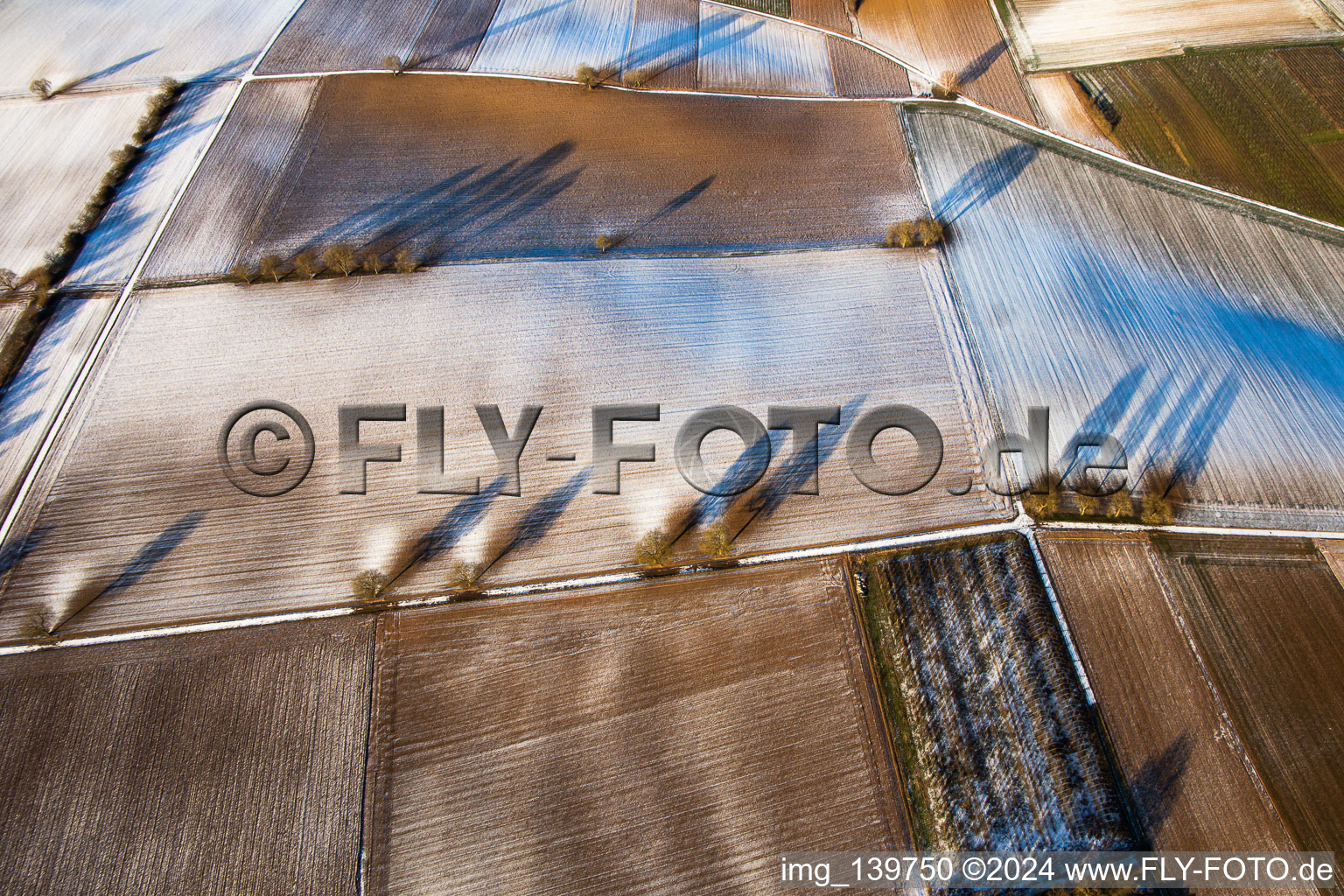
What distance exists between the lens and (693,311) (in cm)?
2964

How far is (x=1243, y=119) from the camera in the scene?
35719mm

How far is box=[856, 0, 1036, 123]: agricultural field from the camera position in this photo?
125 ft

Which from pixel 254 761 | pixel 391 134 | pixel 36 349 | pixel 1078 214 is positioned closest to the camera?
pixel 254 761

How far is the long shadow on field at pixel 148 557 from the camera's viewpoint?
74.0 ft

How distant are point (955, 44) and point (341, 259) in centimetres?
4028

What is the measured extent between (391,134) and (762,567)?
3229cm

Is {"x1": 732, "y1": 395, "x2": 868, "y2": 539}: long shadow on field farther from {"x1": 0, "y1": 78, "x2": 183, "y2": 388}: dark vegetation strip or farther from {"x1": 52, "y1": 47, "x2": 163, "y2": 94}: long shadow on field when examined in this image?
{"x1": 52, "y1": 47, "x2": 163, "y2": 94}: long shadow on field

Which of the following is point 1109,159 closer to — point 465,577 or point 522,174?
point 522,174

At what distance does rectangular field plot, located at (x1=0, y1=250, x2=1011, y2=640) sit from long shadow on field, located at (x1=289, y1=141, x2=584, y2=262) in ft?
8.38

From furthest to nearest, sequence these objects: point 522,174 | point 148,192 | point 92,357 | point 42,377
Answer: point 522,174 → point 148,192 → point 92,357 → point 42,377

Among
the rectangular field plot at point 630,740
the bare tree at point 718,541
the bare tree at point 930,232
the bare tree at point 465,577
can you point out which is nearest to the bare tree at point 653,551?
the rectangular field plot at point 630,740

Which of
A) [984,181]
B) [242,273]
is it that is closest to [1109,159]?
[984,181]

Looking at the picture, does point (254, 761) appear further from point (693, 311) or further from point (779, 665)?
point (693, 311)

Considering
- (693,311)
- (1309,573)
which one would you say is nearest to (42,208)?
(693,311)
